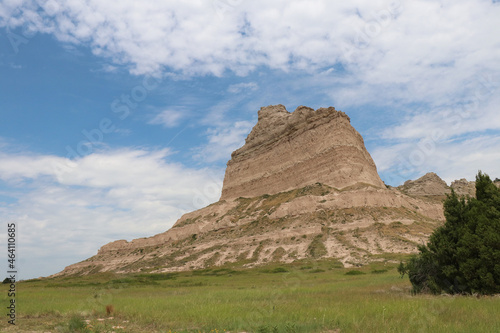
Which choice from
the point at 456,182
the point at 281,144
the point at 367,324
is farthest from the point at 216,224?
the point at 456,182

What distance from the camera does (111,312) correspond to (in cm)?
1488

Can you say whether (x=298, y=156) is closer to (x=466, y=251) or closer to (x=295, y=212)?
(x=295, y=212)

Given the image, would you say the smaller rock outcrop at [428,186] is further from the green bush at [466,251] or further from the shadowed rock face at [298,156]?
the green bush at [466,251]

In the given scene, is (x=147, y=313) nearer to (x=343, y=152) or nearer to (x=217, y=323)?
(x=217, y=323)

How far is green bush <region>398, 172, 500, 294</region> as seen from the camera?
16.4 m

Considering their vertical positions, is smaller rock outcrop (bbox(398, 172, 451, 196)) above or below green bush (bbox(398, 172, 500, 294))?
above

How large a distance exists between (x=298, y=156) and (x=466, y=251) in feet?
330

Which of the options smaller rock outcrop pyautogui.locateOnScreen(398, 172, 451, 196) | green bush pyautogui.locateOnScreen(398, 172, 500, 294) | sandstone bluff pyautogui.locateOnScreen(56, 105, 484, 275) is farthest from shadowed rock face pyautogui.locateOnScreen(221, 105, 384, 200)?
green bush pyautogui.locateOnScreen(398, 172, 500, 294)

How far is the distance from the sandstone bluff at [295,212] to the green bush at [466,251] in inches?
1543

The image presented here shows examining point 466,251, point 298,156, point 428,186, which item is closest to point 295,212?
point 298,156

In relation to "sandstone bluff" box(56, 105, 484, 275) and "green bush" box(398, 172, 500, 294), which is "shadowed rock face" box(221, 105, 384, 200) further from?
"green bush" box(398, 172, 500, 294)

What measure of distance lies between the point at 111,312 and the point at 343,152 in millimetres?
94176

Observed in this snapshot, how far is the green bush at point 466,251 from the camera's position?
53.7 ft

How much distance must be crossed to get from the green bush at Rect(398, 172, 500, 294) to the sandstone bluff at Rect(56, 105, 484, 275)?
39181 mm
